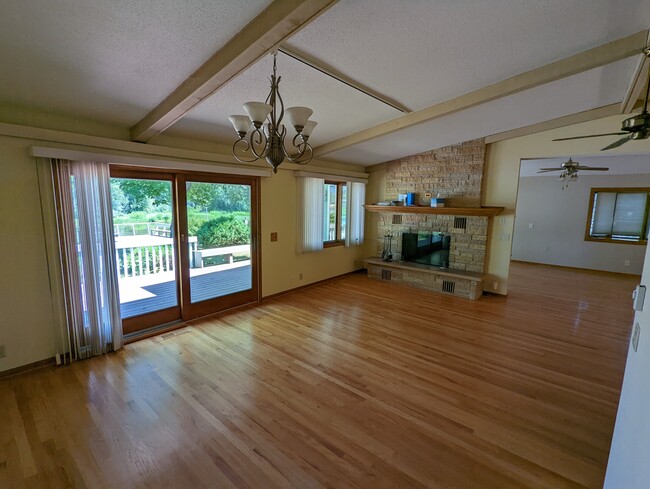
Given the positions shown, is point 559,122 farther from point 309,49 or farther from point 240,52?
point 240,52

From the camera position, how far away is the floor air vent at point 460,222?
17.8 ft

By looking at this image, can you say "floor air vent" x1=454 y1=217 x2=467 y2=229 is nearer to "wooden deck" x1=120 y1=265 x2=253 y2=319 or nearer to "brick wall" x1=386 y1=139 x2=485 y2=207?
"brick wall" x1=386 y1=139 x2=485 y2=207

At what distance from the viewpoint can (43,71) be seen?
2109mm

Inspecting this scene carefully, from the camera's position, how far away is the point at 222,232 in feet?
13.8

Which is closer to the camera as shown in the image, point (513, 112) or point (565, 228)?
point (513, 112)

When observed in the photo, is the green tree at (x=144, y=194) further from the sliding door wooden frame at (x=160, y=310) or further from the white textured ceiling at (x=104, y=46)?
the white textured ceiling at (x=104, y=46)

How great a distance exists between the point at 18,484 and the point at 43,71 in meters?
2.66

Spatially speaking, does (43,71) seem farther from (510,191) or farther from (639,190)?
(639,190)

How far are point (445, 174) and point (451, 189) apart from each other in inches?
12.2

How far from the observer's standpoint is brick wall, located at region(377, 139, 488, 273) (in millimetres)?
5242

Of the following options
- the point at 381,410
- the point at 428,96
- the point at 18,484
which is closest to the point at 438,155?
the point at 428,96

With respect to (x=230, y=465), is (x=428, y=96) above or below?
above

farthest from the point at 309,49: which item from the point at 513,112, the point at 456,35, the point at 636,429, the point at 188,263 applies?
the point at 513,112

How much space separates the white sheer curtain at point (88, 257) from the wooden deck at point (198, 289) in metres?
0.42
